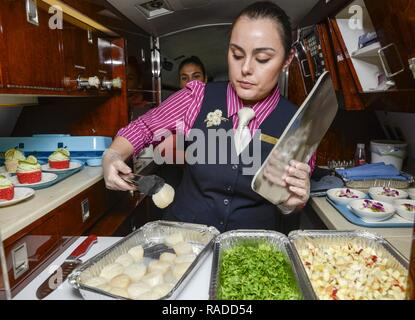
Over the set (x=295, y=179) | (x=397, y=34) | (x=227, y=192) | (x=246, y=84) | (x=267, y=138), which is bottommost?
(x=227, y=192)

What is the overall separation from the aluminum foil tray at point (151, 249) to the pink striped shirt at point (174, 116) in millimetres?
468

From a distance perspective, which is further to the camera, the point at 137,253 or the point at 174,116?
the point at 174,116

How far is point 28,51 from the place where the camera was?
1.55 m

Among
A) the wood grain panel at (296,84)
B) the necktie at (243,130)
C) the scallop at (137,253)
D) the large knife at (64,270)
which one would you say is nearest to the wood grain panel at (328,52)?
the wood grain panel at (296,84)

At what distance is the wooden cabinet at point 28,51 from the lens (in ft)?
4.55

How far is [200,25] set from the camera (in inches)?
135

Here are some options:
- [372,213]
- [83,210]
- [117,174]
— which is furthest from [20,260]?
[372,213]

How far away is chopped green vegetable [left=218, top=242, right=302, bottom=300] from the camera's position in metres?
0.99

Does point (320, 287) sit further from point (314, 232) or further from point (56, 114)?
point (56, 114)

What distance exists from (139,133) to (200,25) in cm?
223

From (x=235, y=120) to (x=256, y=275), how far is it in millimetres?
780

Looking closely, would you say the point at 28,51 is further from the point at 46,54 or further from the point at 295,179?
the point at 295,179

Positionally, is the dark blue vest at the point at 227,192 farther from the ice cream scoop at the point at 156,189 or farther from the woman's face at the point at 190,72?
the woman's face at the point at 190,72
